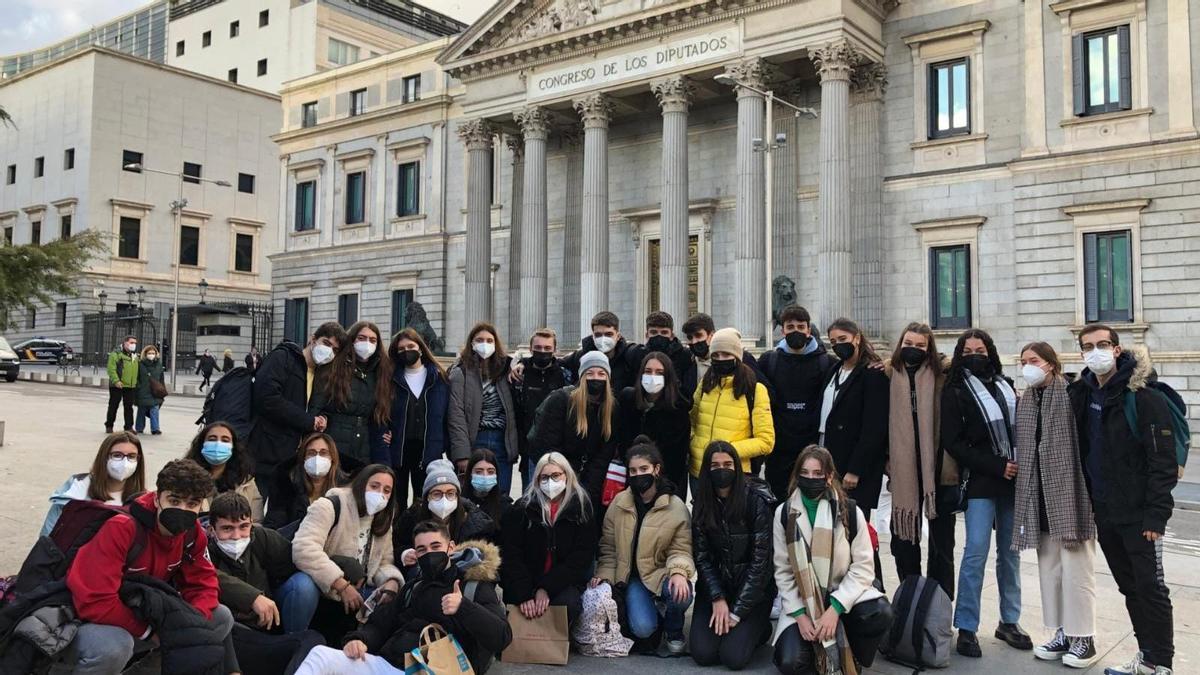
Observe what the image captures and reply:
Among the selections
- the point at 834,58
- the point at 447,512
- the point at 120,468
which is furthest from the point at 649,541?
the point at 834,58

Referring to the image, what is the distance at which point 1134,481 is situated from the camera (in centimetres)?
620

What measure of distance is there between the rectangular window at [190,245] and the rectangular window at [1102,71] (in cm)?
5166

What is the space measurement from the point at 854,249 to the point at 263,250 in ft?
157

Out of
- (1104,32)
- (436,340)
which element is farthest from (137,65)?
(1104,32)

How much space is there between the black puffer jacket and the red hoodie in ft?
10.5

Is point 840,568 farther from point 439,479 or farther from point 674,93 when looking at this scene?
point 674,93

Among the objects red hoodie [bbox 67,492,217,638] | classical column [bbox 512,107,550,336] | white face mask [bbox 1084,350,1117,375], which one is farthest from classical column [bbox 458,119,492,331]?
red hoodie [bbox 67,492,217,638]

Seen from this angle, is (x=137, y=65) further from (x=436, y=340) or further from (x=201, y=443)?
(x=201, y=443)

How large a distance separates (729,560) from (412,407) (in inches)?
129

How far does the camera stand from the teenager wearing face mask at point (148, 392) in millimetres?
19656

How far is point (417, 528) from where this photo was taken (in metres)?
6.27

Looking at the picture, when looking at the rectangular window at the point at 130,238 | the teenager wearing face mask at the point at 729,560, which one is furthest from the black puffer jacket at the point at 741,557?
the rectangular window at the point at 130,238

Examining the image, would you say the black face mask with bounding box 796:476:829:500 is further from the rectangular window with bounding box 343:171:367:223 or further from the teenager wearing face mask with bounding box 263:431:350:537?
the rectangular window with bounding box 343:171:367:223

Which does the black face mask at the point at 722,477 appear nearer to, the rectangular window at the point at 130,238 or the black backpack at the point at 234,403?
the black backpack at the point at 234,403
